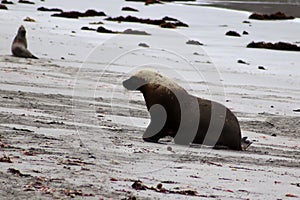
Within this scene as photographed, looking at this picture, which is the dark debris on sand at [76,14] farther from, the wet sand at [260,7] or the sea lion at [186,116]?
the sea lion at [186,116]

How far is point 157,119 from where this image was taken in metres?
8.18

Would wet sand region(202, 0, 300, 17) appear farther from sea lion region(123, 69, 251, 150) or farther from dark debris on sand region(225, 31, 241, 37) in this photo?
sea lion region(123, 69, 251, 150)

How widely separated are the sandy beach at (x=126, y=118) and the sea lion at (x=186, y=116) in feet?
0.63

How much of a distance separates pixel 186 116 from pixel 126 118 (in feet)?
4.79

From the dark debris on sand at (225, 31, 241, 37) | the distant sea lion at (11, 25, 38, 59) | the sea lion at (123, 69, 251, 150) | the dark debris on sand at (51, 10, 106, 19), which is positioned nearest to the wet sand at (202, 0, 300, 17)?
the dark debris on sand at (51, 10, 106, 19)

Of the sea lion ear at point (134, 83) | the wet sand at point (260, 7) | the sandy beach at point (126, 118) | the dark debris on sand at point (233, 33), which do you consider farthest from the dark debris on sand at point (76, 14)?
the sea lion ear at point (134, 83)

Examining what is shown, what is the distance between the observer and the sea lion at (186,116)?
26.7 ft

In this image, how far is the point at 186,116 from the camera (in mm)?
8172

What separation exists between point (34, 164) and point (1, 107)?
10.2 feet

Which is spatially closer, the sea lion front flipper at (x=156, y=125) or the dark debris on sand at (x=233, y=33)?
the sea lion front flipper at (x=156, y=125)

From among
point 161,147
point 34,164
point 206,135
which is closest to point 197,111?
point 206,135

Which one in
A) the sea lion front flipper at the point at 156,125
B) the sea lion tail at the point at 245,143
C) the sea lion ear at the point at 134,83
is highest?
the sea lion ear at the point at 134,83

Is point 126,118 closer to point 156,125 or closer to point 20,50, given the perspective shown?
point 156,125

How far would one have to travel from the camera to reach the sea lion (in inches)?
320
